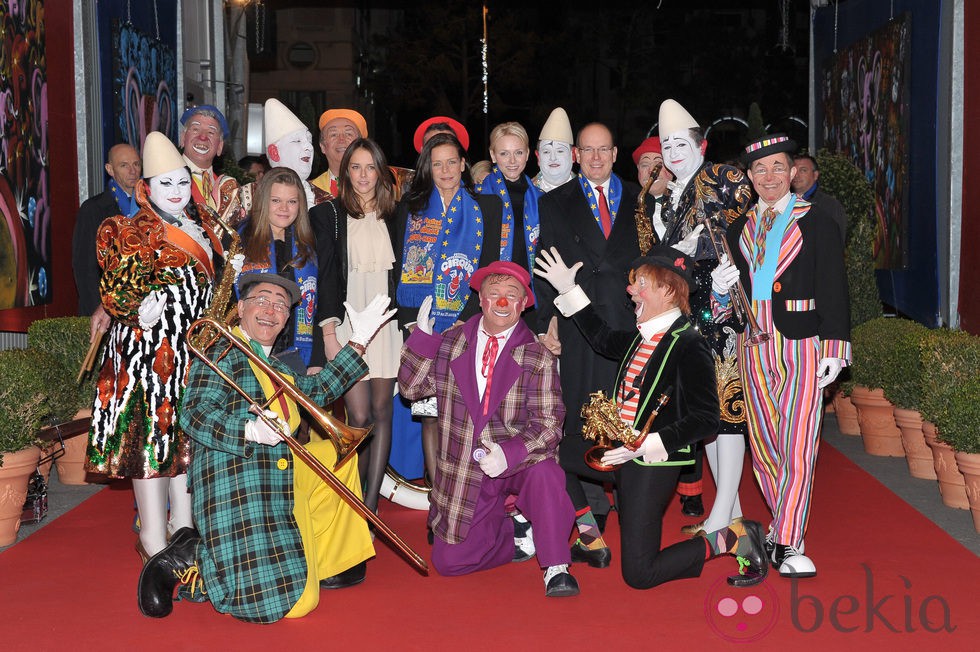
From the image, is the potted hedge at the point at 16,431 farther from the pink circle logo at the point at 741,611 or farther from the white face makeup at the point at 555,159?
the pink circle logo at the point at 741,611

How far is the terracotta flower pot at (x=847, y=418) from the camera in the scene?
7.84 meters

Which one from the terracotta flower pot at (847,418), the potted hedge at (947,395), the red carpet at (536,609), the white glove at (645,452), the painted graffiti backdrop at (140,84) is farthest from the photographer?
the painted graffiti backdrop at (140,84)

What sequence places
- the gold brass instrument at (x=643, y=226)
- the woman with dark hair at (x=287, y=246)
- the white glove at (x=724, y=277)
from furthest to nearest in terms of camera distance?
the gold brass instrument at (x=643, y=226) < the woman with dark hair at (x=287, y=246) < the white glove at (x=724, y=277)

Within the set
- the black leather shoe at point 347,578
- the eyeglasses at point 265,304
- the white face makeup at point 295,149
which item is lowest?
the black leather shoe at point 347,578

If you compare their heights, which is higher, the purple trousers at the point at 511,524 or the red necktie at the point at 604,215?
the red necktie at the point at 604,215

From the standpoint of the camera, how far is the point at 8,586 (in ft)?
14.6

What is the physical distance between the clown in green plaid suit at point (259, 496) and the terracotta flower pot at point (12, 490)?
50.6 inches

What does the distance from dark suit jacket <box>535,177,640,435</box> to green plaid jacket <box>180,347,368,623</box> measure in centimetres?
153

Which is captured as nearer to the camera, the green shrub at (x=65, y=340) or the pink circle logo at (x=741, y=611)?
the pink circle logo at (x=741, y=611)

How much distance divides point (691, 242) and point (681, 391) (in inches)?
32.6

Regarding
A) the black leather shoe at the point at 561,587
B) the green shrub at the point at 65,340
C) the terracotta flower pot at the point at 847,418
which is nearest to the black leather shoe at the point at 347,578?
the black leather shoe at the point at 561,587

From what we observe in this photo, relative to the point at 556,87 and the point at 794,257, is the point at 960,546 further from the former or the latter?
the point at 556,87

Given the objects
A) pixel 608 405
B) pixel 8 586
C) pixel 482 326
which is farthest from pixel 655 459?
pixel 8 586

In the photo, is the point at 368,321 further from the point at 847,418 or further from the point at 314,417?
the point at 847,418
